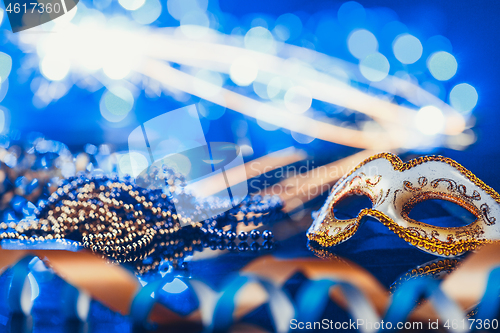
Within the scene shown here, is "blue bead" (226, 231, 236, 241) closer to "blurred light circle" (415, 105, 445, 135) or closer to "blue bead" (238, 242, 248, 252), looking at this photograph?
"blue bead" (238, 242, 248, 252)

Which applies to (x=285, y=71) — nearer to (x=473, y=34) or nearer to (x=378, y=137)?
(x=378, y=137)

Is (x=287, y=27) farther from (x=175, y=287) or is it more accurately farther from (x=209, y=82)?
(x=175, y=287)

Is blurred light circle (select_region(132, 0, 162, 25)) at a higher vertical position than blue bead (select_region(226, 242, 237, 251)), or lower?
higher

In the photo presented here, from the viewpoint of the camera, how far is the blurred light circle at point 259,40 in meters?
1.15

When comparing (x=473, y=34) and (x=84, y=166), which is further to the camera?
(x=84, y=166)

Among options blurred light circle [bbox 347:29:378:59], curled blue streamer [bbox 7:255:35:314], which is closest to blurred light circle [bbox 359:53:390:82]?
blurred light circle [bbox 347:29:378:59]

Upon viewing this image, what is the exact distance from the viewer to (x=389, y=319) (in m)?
0.31

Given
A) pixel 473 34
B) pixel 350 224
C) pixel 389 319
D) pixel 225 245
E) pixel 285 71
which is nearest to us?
pixel 389 319

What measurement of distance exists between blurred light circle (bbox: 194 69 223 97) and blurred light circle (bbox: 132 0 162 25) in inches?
10.6

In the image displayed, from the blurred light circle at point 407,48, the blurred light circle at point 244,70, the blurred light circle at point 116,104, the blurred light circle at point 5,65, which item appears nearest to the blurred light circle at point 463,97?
the blurred light circle at point 407,48

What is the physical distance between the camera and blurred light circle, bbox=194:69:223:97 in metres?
1.24

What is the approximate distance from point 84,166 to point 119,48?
505mm

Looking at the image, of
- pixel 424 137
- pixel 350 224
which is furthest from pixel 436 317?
pixel 424 137

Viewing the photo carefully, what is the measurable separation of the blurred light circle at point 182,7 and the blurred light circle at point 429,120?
0.86 metres
